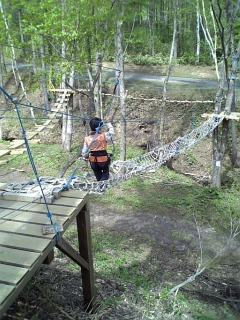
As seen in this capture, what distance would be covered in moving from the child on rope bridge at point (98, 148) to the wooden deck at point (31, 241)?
130cm

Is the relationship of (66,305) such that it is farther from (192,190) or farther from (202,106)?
(202,106)

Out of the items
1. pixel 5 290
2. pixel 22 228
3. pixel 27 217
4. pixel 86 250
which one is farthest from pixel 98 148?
pixel 5 290

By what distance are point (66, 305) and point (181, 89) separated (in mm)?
8713

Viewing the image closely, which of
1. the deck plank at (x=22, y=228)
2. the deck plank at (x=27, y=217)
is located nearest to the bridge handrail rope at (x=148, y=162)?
the deck plank at (x=27, y=217)

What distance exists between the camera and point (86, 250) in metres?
2.25

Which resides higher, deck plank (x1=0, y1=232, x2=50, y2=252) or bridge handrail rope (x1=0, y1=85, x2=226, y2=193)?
deck plank (x1=0, y1=232, x2=50, y2=252)

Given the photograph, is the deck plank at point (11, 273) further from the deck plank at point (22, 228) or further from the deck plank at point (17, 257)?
the deck plank at point (22, 228)

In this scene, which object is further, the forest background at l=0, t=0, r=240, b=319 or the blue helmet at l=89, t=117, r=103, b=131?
the blue helmet at l=89, t=117, r=103, b=131

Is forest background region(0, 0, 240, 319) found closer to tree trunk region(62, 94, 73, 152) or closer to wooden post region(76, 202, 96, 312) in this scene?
tree trunk region(62, 94, 73, 152)

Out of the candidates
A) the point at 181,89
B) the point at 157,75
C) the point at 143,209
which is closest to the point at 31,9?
the point at 143,209

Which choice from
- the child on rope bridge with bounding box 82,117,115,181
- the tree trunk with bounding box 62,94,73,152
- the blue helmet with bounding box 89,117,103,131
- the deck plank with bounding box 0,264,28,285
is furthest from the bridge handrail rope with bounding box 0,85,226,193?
the tree trunk with bounding box 62,94,73,152

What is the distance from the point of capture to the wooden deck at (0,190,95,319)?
1.35 m

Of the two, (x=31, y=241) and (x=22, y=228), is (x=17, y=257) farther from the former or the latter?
(x=22, y=228)

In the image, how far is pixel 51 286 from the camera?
2.55m
